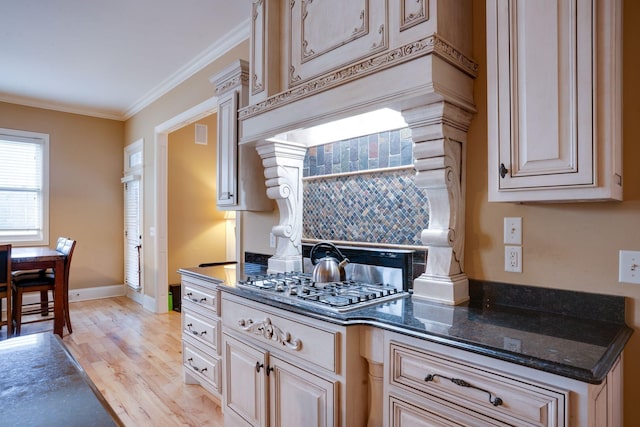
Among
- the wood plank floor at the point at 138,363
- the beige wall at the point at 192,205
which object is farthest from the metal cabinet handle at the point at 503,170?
the beige wall at the point at 192,205

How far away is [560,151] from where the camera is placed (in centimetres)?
122

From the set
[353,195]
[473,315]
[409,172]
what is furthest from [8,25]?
[473,315]

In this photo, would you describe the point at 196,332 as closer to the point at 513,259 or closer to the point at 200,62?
the point at 513,259

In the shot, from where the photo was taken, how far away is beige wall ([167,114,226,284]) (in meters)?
5.07

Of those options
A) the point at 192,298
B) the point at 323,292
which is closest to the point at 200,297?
the point at 192,298

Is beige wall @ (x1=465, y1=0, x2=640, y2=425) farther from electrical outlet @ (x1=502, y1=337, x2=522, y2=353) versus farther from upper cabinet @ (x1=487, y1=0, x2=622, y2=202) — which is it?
electrical outlet @ (x1=502, y1=337, x2=522, y2=353)

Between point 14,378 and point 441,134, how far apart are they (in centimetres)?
154

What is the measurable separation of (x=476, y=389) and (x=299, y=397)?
78cm

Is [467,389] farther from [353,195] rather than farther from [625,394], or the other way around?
[353,195]

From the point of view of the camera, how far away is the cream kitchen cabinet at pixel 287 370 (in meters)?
1.43

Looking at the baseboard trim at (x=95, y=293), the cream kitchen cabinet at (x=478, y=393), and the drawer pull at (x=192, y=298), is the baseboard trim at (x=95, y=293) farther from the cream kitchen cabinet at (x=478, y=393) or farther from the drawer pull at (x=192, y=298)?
the cream kitchen cabinet at (x=478, y=393)

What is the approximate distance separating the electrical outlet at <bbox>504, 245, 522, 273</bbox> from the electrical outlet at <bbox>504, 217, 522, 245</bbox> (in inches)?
1.0

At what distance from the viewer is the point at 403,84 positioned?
58.3 inches

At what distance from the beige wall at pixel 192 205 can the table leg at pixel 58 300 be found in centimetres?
133
